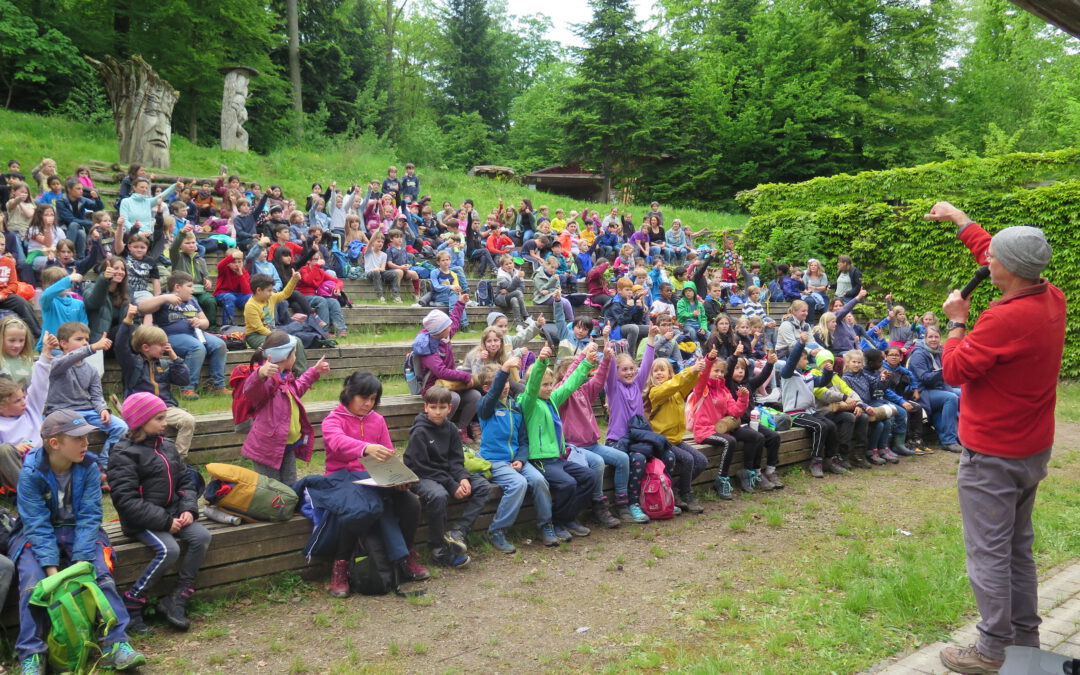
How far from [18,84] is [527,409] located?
26.4 m

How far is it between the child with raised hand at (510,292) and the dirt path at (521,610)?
6128 mm

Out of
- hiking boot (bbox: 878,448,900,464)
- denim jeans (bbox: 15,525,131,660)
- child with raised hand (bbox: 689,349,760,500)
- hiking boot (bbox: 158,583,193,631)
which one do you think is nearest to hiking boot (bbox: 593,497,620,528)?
child with raised hand (bbox: 689,349,760,500)

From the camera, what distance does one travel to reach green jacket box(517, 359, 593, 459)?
6301mm

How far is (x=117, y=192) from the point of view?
1473cm

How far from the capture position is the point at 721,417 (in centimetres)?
786

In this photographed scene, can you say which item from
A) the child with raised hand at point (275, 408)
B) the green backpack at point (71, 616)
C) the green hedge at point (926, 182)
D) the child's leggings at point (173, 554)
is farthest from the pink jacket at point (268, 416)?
the green hedge at point (926, 182)

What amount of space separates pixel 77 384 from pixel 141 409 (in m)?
1.69

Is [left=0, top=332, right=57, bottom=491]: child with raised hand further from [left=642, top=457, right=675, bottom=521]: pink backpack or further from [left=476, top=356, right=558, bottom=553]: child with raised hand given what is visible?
[left=642, top=457, right=675, bottom=521]: pink backpack

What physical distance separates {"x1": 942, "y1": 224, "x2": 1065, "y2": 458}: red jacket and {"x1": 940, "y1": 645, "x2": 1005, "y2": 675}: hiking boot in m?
1.02

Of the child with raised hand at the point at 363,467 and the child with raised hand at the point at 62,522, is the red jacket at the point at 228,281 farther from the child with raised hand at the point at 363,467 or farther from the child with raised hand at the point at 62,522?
the child with raised hand at the point at 62,522

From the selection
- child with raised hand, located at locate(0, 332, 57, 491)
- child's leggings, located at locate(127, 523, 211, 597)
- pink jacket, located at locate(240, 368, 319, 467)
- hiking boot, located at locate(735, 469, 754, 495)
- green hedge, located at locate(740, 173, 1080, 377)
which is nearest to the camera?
child's leggings, located at locate(127, 523, 211, 597)

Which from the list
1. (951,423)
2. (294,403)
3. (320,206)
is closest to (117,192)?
(320,206)

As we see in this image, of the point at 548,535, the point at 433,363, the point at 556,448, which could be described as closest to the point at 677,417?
the point at 556,448

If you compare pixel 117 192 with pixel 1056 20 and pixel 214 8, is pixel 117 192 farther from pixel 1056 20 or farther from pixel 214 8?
pixel 1056 20
